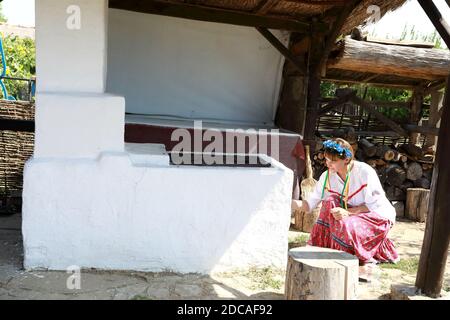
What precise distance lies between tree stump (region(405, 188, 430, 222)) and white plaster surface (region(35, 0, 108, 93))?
5198 mm

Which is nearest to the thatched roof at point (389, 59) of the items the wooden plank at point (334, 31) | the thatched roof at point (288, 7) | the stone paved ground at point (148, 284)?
the wooden plank at point (334, 31)

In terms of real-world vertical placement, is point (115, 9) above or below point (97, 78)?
above

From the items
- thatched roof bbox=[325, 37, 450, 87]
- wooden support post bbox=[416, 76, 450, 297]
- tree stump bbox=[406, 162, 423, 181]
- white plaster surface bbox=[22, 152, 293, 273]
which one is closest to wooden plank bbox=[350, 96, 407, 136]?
tree stump bbox=[406, 162, 423, 181]

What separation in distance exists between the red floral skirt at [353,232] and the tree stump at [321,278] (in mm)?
736

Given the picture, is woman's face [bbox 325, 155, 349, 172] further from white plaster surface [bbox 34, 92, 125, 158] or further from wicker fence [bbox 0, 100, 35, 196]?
wicker fence [bbox 0, 100, 35, 196]

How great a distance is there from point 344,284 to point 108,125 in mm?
2047

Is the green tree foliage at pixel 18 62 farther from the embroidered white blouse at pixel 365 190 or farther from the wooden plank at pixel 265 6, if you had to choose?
the embroidered white blouse at pixel 365 190

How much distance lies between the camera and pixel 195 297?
3264 millimetres

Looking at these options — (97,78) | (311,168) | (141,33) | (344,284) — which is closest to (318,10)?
(311,168)

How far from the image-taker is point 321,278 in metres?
2.92

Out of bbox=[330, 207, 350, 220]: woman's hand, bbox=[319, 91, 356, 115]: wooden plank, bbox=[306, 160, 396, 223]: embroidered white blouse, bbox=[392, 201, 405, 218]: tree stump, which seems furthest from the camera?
bbox=[392, 201, 405, 218]: tree stump

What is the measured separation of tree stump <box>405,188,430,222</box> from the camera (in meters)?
6.85

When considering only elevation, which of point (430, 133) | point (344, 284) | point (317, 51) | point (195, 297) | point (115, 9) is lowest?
point (195, 297)
